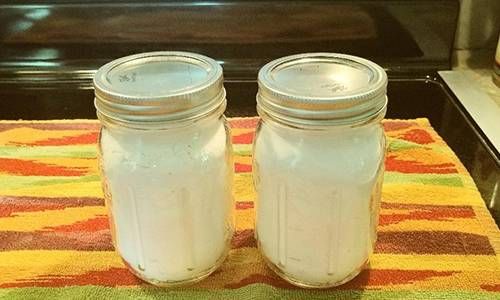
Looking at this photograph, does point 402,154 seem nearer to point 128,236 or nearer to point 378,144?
point 378,144

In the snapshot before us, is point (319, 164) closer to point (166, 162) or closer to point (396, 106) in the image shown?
point (166, 162)

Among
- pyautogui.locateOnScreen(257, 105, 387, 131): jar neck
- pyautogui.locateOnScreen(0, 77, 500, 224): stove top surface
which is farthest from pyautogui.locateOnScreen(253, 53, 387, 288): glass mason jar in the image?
pyautogui.locateOnScreen(0, 77, 500, 224): stove top surface

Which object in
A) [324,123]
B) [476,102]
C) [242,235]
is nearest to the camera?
[324,123]

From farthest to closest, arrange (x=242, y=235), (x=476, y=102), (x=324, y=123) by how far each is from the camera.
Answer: (x=476, y=102) < (x=242, y=235) < (x=324, y=123)

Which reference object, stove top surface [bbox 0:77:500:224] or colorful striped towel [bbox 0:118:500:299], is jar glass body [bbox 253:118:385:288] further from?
stove top surface [bbox 0:77:500:224]

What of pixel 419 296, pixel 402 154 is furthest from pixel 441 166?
pixel 419 296

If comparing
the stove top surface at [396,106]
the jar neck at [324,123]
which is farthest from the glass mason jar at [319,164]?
the stove top surface at [396,106]

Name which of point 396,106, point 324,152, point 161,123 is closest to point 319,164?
point 324,152
